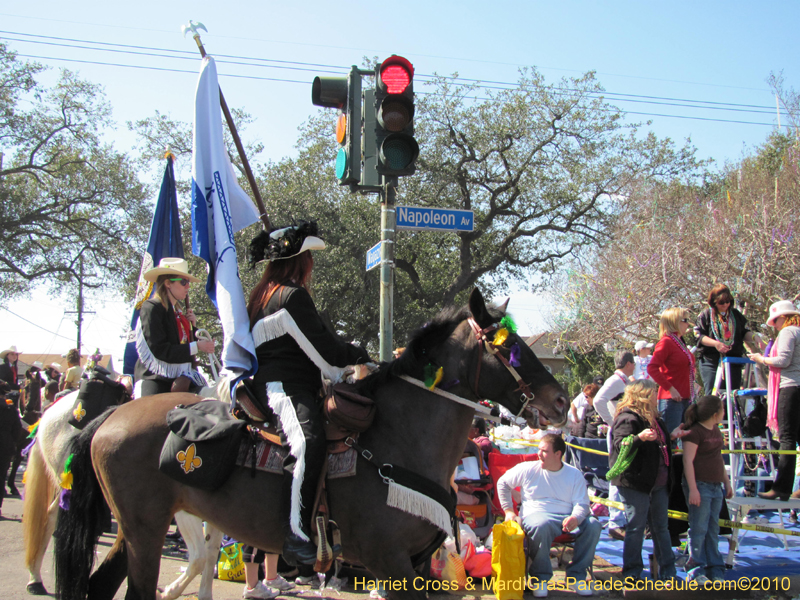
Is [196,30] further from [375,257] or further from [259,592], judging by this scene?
[259,592]

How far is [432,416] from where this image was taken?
3535mm

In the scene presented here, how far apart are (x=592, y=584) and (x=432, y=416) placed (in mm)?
3650

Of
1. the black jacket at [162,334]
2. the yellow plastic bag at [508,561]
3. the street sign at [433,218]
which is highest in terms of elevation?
the street sign at [433,218]

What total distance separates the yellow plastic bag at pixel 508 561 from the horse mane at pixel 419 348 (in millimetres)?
2817

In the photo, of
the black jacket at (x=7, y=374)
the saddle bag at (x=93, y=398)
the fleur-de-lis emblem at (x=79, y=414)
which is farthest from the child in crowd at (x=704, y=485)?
the black jacket at (x=7, y=374)

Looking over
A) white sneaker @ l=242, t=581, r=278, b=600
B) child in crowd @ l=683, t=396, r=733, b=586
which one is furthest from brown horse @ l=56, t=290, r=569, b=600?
child in crowd @ l=683, t=396, r=733, b=586

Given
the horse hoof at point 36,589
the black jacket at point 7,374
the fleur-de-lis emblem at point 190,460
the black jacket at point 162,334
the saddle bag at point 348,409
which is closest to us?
the saddle bag at point 348,409

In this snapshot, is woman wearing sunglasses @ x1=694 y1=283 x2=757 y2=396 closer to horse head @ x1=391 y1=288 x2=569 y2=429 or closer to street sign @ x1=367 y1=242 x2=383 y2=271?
street sign @ x1=367 y1=242 x2=383 y2=271

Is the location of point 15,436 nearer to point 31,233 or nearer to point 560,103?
point 31,233

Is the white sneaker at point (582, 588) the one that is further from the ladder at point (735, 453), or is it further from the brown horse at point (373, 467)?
the brown horse at point (373, 467)

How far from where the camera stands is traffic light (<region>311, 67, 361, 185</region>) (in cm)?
546

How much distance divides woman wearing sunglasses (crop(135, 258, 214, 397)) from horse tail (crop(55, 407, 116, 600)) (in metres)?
0.84

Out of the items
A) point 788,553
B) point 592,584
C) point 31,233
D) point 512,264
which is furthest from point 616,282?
point 31,233

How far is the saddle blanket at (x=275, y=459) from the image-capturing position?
339cm
